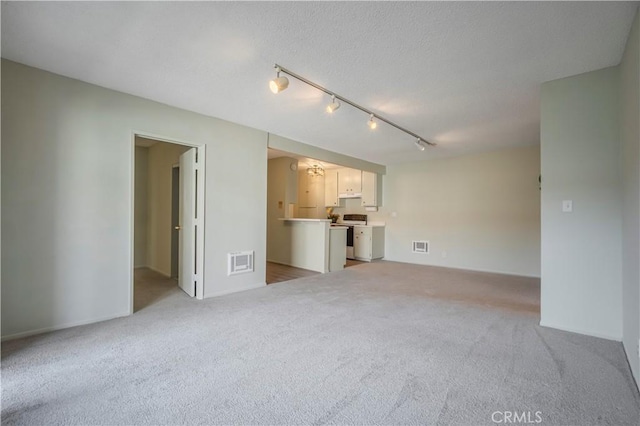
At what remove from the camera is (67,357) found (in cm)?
208

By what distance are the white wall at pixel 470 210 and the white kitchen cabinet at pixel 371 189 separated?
7.6 inches

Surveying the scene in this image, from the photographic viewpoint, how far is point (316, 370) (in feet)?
6.29

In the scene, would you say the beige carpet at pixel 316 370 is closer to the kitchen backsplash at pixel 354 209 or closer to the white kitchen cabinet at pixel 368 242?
the white kitchen cabinet at pixel 368 242

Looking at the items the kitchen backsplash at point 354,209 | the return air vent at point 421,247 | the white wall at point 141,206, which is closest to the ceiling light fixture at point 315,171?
the kitchen backsplash at point 354,209

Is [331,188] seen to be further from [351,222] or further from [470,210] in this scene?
[470,210]

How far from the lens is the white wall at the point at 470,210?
17.2 ft

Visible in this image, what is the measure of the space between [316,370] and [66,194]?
110 inches

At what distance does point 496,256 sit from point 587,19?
15.3 ft

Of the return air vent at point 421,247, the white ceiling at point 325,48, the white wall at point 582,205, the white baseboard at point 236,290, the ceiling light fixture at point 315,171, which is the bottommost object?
the white baseboard at point 236,290

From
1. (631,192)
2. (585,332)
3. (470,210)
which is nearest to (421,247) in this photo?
(470,210)

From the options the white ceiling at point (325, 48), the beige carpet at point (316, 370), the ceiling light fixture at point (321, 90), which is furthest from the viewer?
the ceiling light fixture at point (321, 90)

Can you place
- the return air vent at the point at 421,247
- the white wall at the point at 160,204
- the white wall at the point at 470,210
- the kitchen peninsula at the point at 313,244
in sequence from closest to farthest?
the white wall at the point at 160,204 → the white wall at the point at 470,210 → the kitchen peninsula at the point at 313,244 → the return air vent at the point at 421,247

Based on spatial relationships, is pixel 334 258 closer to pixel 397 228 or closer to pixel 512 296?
pixel 397 228

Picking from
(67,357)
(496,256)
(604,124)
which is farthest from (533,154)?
(67,357)
